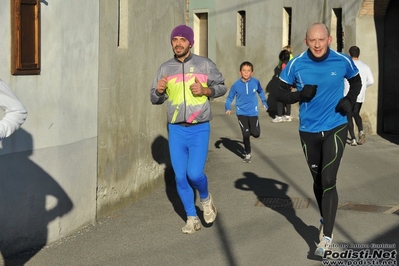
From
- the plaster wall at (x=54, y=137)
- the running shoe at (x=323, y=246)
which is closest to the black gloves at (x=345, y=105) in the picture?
the running shoe at (x=323, y=246)

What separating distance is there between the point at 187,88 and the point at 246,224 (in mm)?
1650

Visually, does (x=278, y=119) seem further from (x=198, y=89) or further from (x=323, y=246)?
(x=323, y=246)

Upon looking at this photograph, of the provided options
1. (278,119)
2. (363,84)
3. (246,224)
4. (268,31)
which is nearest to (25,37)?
(246,224)

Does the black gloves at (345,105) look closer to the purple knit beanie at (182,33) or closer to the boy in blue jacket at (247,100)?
the purple knit beanie at (182,33)

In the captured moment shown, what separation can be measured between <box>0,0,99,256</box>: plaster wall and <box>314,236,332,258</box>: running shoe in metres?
2.63

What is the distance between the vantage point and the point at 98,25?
9070 mm

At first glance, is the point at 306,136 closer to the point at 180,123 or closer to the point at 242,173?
the point at 180,123

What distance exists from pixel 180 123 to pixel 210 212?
102cm

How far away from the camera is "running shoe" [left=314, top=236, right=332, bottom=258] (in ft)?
24.2

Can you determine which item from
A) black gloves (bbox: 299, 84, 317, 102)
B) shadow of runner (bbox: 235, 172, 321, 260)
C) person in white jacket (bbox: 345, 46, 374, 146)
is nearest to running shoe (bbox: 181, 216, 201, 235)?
shadow of runner (bbox: 235, 172, 321, 260)

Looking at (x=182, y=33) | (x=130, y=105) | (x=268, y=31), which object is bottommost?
(x=130, y=105)

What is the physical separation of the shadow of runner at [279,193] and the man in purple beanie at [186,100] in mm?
1180

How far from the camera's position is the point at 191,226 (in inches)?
342

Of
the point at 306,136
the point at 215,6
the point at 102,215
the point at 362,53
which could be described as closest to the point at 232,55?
the point at 215,6
